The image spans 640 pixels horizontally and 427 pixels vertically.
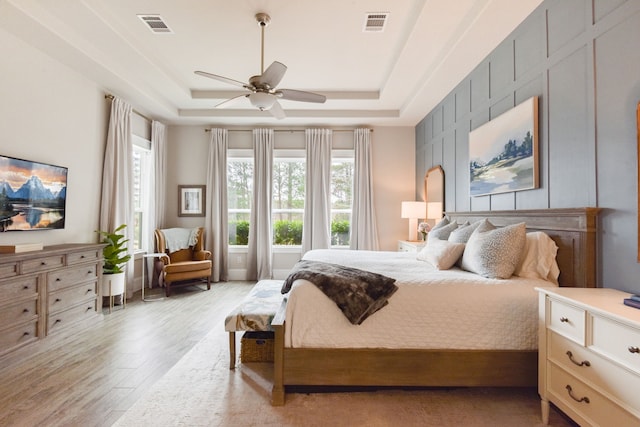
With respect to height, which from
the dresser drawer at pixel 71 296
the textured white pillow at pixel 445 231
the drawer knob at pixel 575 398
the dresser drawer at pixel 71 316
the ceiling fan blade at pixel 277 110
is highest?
the ceiling fan blade at pixel 277 110

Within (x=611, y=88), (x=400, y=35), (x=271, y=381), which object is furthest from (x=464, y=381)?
(x=400, y=35)

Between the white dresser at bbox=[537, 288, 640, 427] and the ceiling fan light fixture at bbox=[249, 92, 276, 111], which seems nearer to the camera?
the white dresser at bbox=[537, 288, 640, 427]

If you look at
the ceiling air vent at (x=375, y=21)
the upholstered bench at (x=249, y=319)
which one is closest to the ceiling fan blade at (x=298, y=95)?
the ceiling air vent at (x=375, y=21)

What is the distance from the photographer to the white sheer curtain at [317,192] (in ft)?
18.6

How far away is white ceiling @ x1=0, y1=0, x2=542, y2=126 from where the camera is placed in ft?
9.04

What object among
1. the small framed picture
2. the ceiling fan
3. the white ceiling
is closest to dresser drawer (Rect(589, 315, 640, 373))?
the white ceiling

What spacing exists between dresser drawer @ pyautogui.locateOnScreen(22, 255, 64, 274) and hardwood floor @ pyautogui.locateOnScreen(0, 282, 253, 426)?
25.8 inches

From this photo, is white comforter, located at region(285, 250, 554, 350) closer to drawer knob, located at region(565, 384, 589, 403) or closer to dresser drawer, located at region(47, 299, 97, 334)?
drawer knob, located at region(565, 384, 589, 403)

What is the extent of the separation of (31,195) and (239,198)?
126 inches

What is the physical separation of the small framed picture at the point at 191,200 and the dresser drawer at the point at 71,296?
246 cm

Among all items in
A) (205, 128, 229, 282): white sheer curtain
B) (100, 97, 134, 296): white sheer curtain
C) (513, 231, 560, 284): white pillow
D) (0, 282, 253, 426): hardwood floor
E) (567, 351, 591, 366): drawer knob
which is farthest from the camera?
(205, 128, 229, 282): white sheer curtain

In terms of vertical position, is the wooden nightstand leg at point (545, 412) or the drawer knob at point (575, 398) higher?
the drawer knob at point (575, 398)

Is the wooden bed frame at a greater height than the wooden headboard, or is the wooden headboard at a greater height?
the wooden headboard

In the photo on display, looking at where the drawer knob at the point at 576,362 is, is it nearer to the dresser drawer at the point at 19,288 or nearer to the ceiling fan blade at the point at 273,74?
the ceiling fan blade at the point at 273,74
